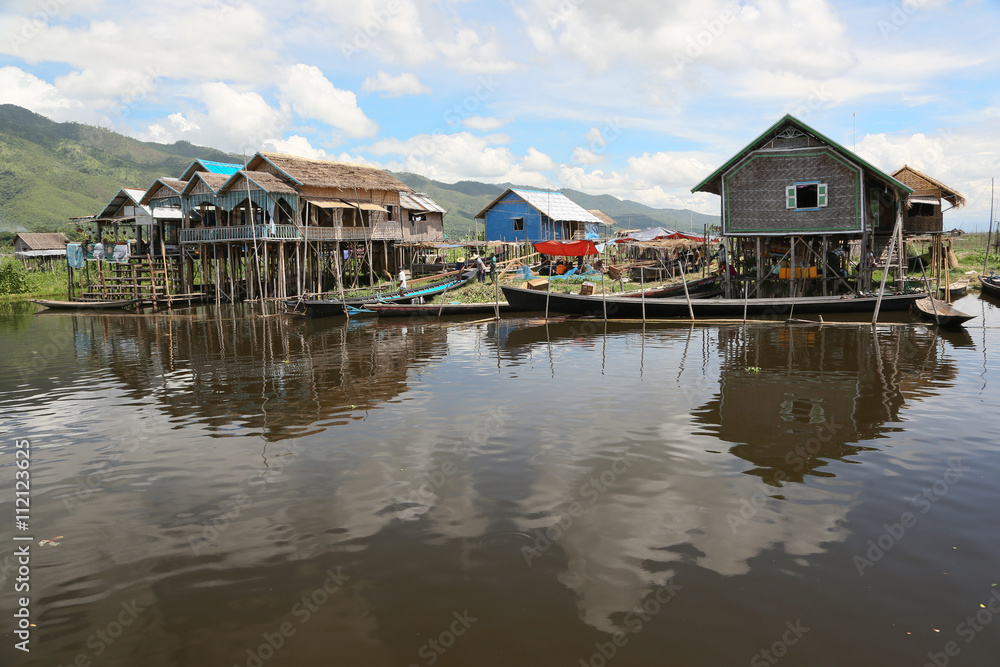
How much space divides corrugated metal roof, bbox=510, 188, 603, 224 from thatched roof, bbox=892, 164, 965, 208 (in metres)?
21.1

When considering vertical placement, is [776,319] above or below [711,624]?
above

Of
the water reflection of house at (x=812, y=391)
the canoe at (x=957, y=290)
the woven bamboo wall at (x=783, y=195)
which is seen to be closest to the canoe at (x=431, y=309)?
the woven bamboo wall at (x=783, y=195)

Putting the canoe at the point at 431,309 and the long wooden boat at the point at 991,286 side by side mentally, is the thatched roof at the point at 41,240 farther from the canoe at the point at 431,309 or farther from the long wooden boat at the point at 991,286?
the long wooden boat at the point at 991,286

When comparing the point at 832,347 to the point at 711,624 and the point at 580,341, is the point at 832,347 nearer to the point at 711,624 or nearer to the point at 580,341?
the point at 580,341

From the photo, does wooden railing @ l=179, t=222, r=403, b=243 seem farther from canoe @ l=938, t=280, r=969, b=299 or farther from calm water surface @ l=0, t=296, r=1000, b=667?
canoe @ l=938, t=280, r=969, b=299

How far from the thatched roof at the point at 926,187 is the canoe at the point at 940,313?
10510mm

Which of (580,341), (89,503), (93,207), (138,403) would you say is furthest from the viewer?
(93,207)

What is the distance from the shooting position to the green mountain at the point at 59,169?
88875 mm

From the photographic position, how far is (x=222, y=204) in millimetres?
30375

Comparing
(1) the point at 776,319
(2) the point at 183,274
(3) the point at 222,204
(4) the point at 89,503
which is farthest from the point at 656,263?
(4) the point at 89,503

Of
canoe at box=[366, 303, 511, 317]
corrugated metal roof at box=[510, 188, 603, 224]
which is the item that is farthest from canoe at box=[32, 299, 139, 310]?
corrugated metal roof at box=[510, 188, 603, 224]

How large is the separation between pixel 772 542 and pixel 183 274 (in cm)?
3395

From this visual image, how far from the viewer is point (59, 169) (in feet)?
351

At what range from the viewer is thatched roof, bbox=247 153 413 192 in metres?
31.6
